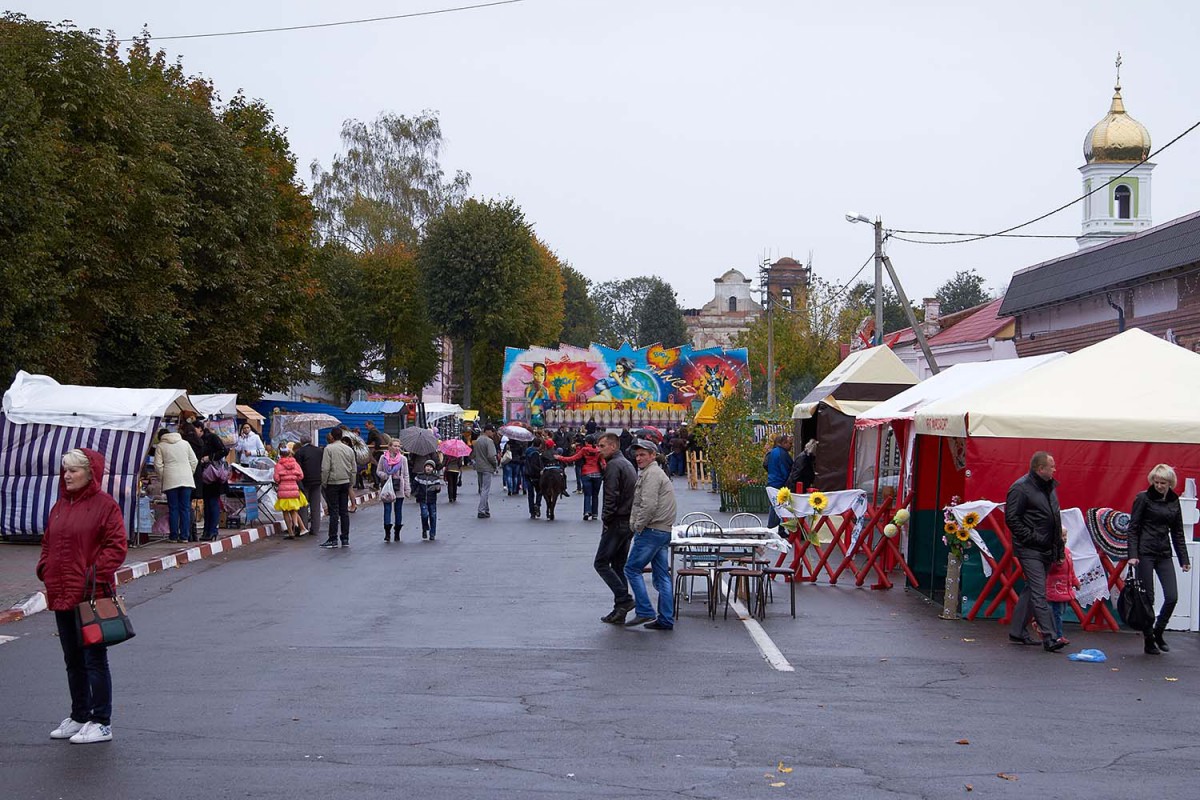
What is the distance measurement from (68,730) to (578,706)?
304 centimetres

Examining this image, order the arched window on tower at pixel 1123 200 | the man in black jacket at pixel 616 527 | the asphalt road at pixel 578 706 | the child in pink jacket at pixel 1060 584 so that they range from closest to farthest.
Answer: the asphalt road at pixel 578 706
the child in pink jacket at pixel 1060 584
the man in black jacket at pixel 616 527
the arched window on tower at pixel 1123 200

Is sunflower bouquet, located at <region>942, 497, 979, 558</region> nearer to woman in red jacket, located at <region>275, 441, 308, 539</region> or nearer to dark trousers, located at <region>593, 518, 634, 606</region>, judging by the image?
dark trousers, located at <region>593, 518, 634, 606</region>

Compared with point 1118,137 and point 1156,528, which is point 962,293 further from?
point 1156,528

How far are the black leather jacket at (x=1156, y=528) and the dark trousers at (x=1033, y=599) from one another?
822mm

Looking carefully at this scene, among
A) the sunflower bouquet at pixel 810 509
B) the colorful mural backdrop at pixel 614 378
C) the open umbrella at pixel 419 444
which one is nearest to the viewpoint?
the sunflower bouquet at pixel 810 509

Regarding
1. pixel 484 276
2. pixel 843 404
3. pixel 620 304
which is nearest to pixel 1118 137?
pixel 484 276

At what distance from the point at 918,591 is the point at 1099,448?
2849 millimetres

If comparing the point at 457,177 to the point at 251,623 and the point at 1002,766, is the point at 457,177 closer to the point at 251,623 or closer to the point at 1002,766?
the point at 251,623

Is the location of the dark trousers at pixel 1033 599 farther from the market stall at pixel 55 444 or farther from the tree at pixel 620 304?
the tree at pixel 620 304

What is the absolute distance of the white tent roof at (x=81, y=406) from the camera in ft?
63.0

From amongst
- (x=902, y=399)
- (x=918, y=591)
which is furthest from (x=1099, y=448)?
(x=902, y=399)

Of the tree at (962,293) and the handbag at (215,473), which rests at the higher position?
the tree at (962,293)

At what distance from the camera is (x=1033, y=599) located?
37.6 feet

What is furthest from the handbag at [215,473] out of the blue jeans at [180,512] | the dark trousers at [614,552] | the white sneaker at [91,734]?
the white sneaker at [91,734]
